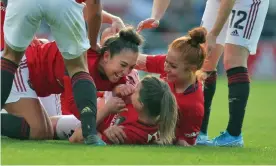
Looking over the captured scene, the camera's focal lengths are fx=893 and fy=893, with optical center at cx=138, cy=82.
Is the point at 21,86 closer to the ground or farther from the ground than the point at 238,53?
closer to the ground

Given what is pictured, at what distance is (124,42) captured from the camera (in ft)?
23.4

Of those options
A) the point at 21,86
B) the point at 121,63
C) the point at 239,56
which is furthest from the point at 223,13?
the point at 21,86

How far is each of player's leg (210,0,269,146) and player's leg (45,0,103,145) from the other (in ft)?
5.40

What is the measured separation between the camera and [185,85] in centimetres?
742

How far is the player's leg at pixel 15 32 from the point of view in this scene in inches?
256

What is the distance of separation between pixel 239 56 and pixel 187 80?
70 centimetres

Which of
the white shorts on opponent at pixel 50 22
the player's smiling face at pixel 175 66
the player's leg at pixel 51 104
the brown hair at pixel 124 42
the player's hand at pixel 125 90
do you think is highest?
the white shorts on opponent at pixel 50 22

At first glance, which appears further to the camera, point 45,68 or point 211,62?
point 211,62

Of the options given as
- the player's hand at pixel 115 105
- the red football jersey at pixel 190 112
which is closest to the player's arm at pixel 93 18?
the player's hand at pixel 115 105

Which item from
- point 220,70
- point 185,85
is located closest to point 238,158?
point 185,85

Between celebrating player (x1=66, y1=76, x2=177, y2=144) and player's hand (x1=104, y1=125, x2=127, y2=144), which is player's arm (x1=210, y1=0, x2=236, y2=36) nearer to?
celebrating player (x1=66, y1=76, x2=177, y2=144)

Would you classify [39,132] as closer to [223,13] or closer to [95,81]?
[95,81]

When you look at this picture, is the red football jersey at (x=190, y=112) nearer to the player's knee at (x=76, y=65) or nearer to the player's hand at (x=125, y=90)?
the player's hand at (x=125, y=90)

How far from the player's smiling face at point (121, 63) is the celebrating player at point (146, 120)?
0.56ft
